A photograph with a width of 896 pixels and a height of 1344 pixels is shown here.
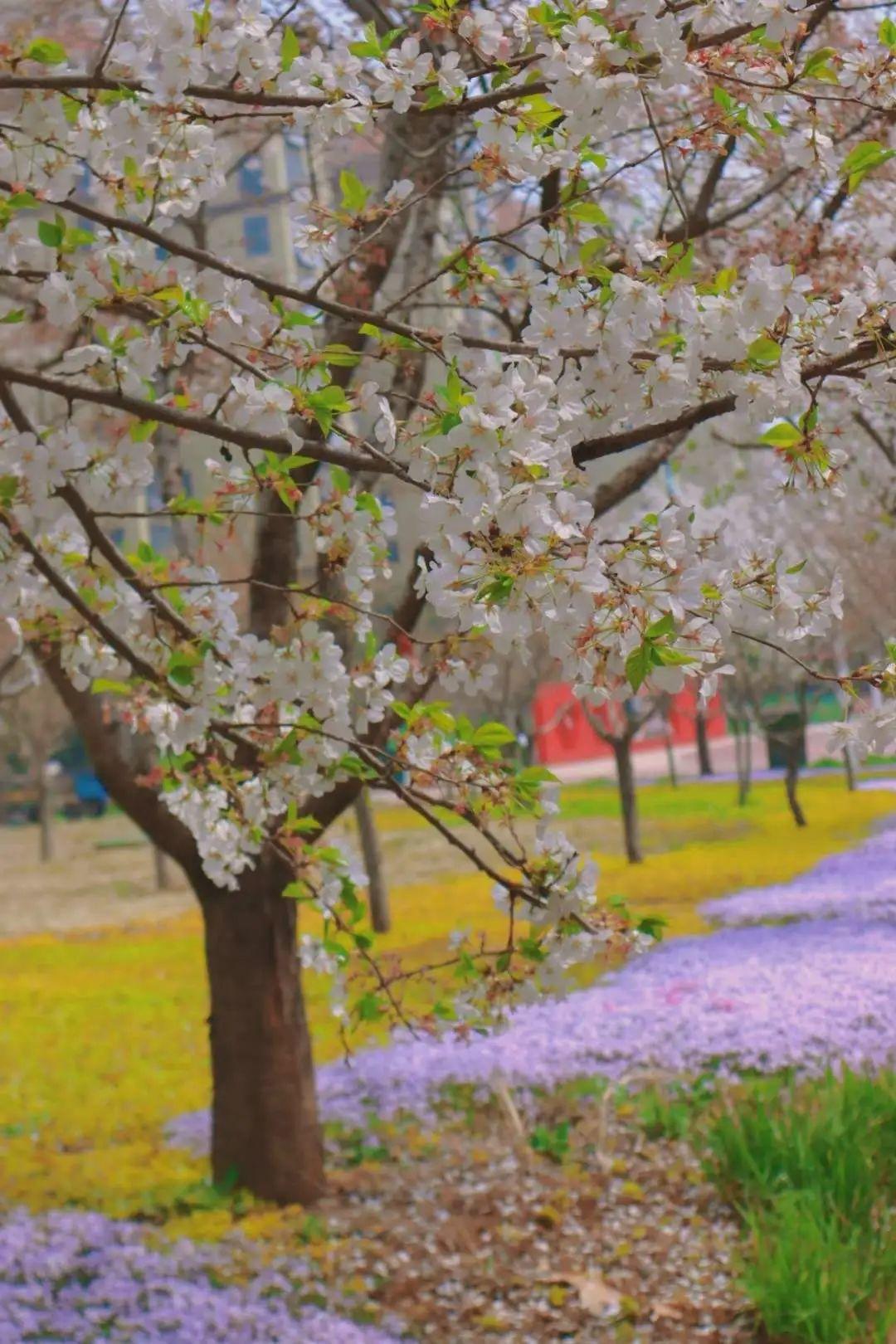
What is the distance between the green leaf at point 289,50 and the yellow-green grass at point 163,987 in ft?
11.9

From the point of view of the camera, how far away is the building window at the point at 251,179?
679 centimetres

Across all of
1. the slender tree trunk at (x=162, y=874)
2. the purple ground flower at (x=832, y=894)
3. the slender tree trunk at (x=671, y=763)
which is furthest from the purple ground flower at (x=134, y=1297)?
the slender tree trunk at (x=162, y=874)

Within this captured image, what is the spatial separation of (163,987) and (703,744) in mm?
4869

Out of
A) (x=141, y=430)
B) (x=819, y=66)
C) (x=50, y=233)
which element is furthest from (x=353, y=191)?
(x=819, y=66)

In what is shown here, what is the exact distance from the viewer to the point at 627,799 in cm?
1005

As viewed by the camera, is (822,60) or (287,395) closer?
(822,60)

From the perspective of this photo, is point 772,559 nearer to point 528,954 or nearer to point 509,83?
point 509,83

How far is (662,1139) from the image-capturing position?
4602 millimetres

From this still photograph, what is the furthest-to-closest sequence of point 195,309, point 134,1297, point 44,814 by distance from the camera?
1. point 44,814
2. point 134,1297
3. point 195,309

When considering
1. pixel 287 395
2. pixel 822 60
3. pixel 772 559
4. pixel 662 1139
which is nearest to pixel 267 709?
pixel 287 395

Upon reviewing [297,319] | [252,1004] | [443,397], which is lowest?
[252,1004]

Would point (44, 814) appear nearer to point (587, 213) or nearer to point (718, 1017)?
point (718, 1017)

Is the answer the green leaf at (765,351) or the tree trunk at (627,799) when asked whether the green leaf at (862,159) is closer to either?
the green leaf at (765,351)

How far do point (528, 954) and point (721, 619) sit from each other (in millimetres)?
1056
